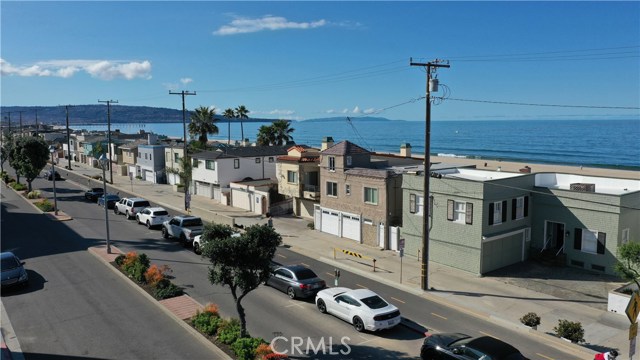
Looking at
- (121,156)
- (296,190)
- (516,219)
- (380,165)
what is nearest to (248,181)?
(296,190)

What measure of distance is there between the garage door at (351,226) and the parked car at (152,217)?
1373cm

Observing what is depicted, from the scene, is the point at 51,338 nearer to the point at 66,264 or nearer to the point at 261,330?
the point at 261,330

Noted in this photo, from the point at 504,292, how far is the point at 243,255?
15166 mm

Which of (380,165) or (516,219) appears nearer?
(516,219)

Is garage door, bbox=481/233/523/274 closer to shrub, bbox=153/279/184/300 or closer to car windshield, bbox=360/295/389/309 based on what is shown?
car windshield, bbox=360/295/389/309

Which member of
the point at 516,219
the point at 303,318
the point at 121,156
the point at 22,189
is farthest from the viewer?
the point at 121,156

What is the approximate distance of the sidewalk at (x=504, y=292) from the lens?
66.0 ft

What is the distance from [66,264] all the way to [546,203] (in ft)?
91.4

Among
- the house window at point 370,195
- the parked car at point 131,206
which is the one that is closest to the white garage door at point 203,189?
the parked car at point 131,206

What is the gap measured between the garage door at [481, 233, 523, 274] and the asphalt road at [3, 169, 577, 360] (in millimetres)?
5849

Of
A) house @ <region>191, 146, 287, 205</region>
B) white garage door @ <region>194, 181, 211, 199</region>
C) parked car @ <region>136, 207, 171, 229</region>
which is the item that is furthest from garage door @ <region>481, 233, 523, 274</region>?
white garage door @ <region>194, 181, 211, 199</region>

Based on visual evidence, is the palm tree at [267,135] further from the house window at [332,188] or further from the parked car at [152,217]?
the house window at [332,188]

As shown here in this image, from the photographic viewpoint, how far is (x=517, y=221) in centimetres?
2973

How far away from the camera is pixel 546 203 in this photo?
98.1 ft
